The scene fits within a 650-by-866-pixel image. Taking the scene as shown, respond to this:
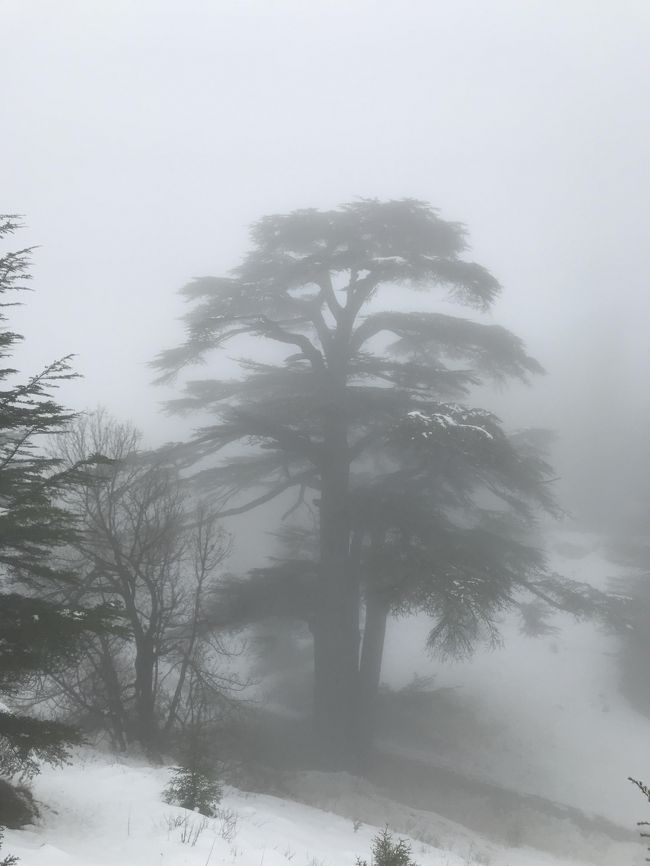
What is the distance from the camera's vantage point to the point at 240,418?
635 inches

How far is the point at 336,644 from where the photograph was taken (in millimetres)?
16453

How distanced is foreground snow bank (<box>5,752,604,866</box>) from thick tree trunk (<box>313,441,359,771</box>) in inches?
167

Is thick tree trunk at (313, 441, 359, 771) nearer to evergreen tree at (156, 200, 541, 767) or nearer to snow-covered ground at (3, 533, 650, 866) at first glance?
evergreen tree at (156, 200, 541, 767)

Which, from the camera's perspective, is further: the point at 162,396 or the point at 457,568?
the point at 162,396

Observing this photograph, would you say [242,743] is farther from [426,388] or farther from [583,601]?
[426,388]

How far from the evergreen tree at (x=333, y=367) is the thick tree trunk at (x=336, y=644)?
3 centimetres

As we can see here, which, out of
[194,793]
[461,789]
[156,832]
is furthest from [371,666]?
[156,832]

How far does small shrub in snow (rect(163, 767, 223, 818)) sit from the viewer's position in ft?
27.1

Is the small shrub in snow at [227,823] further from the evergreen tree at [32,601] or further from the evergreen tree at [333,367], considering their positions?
the evergreen tree at [333,367]

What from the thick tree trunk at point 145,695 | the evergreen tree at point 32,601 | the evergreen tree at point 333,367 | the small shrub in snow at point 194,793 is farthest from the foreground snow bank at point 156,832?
the evergreen tree at point 333,367

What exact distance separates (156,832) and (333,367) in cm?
1334

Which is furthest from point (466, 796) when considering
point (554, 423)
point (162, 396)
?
point (162, 396)

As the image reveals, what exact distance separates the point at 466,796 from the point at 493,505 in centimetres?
2278

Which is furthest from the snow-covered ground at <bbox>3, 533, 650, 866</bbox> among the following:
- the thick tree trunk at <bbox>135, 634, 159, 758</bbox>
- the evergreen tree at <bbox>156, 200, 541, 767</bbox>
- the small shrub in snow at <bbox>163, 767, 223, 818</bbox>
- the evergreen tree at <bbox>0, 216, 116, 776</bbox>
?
the evergreen tree at <bbox>156, 200, 541, 767</bbox>
